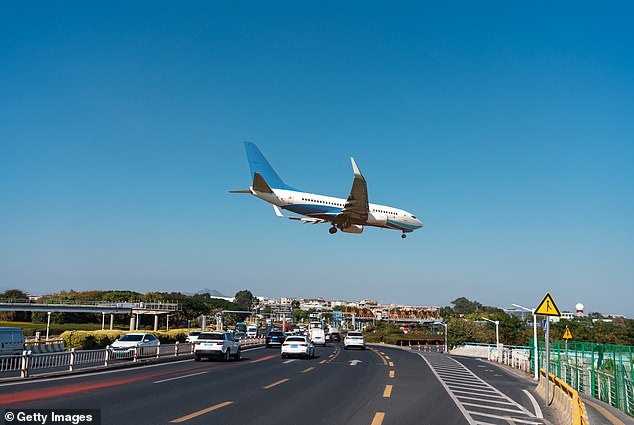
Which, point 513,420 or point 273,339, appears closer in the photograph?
point 513,420

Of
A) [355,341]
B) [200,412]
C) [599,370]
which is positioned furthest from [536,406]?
[355,341]

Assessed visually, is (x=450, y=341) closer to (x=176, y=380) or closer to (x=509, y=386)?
(x=509, y=386)

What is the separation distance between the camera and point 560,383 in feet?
51.1

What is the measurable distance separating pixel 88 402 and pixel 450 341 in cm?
5578

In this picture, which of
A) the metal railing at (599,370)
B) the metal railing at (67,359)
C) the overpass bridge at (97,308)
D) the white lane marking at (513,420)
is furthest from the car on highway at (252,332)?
the white lane marking at (513,420)

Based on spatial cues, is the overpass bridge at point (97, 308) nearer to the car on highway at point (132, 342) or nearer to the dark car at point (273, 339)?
the dark car at point (273, 339)

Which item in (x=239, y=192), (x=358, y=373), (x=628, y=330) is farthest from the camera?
(x=628, y=330)

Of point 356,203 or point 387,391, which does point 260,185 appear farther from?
point 387,391

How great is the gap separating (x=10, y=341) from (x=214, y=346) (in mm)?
10749

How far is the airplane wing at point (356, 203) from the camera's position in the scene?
3727 centimetres

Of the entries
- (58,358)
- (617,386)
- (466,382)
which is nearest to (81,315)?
(58,358)

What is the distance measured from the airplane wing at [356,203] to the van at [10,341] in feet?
71.7

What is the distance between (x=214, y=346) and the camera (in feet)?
100
